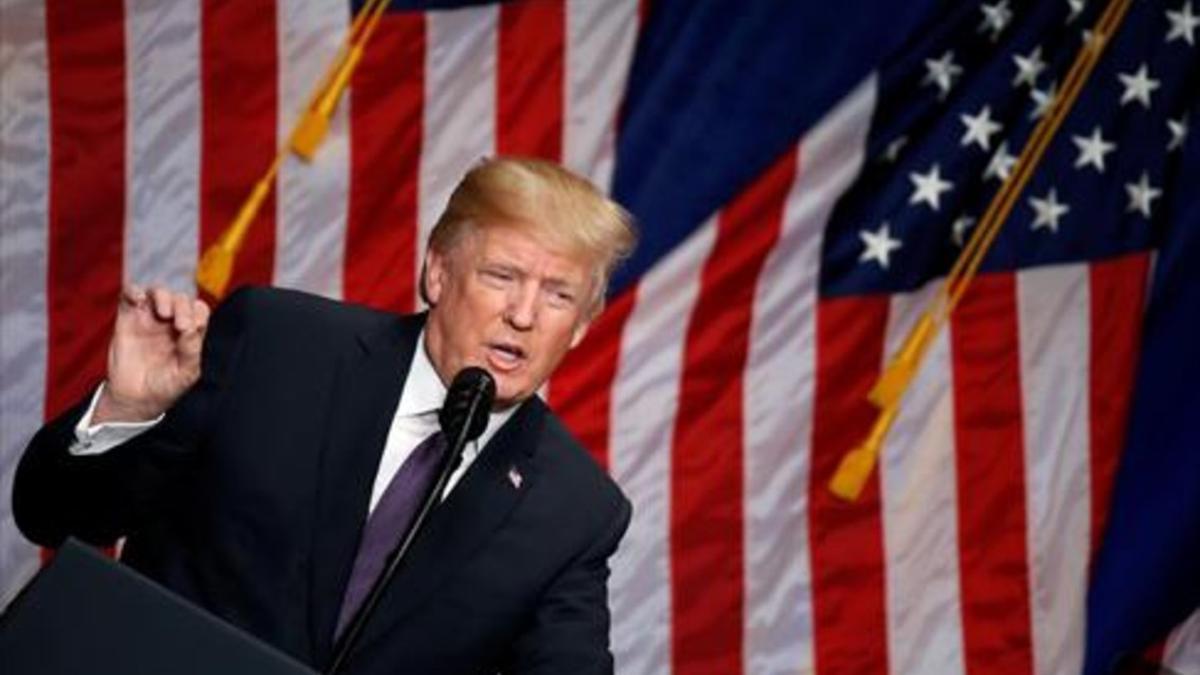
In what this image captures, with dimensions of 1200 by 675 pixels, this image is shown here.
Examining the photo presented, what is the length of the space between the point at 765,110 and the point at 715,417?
503 mm

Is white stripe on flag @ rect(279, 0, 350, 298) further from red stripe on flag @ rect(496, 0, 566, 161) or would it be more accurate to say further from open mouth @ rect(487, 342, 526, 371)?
open mouth @ rect(487, 342, 526, 371)

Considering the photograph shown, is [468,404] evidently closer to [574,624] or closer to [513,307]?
[513,307]

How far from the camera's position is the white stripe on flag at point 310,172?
3148 mm


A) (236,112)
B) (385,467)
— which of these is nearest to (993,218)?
(236,112)

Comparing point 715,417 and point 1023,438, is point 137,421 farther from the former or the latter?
point 1023,438

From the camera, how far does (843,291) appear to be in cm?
332

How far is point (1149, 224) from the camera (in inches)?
132

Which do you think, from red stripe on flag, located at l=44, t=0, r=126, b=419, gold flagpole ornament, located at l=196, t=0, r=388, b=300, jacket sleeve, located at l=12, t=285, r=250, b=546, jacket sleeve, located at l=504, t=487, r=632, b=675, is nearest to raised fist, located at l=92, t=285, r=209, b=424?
jacket sleeve, located at l=12, t=285, r=250, b=546

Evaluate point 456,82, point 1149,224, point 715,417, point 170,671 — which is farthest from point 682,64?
point 170,671

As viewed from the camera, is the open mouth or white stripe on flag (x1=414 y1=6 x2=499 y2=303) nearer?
the open mouth

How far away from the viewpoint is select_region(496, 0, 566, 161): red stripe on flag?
10.6 feet

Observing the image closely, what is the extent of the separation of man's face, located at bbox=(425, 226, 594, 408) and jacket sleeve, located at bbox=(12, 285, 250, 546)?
0.22m

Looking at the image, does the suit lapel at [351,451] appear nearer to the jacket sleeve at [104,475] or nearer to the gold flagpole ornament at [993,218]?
the jacket sleeve at [104,475]

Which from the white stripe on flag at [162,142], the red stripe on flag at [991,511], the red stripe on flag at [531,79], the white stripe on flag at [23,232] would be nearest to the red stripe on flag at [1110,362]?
the red stripe on flag at [991,511]
